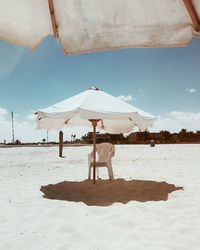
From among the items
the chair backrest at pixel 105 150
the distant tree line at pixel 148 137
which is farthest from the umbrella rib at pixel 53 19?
the distant tree line at pixel 148 137

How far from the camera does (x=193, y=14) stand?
86.3 inches

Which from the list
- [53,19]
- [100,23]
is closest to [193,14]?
[100,23]

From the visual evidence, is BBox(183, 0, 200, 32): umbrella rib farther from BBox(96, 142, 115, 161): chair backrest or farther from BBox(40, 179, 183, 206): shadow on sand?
BBox(96, 142, 115, 161): chair backrest

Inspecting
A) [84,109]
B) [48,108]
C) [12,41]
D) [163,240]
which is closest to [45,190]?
[48,108]

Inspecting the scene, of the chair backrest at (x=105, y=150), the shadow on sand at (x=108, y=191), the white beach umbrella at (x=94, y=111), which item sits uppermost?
the white beach umbrella at (x=94, y=111)

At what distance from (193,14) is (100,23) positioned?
2.66 feet

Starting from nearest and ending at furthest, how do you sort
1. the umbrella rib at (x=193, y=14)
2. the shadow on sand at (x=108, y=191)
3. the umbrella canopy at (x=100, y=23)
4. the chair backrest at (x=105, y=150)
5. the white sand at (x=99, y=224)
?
1. the umbrella rib at (x=193, y=14)
2. the umbrella canopy at (x=100, y=23)
3. the white sand at (x=99, y=224)
4. the shadow on sand at (x=108, y=191)
5. the chair backrest at (x=105, y=150)

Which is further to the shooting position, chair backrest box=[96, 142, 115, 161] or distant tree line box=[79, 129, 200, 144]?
distant tree line box=[79, 129, 200, 144]

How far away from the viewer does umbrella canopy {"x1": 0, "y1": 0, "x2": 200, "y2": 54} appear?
2.28 m

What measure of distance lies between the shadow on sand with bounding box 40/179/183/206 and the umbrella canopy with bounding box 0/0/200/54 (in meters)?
3.31

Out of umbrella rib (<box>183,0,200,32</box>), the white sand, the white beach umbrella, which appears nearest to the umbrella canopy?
umbrella rib (<box>183,0,200,32</box>)

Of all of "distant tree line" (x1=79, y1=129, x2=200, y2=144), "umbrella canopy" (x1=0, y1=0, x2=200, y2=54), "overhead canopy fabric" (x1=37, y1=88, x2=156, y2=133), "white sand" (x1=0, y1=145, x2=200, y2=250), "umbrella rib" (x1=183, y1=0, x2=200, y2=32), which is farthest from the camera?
"distant tree line" (x1=79, y1=129, x2=200, y2=144)

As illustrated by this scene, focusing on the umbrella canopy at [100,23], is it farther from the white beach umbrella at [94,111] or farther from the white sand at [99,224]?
the white beach umbrella at [94,111]

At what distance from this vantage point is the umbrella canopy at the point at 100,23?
228cm
